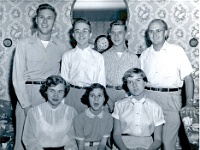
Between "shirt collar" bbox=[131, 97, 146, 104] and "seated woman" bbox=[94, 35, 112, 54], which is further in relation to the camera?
"seated woman" bbox=[94, 35, 112, 54]

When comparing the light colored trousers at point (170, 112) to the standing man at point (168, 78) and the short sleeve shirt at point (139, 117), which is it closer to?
the standing man at point (168, 78)

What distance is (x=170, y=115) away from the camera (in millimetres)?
2562

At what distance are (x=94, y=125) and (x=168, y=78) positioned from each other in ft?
2.62

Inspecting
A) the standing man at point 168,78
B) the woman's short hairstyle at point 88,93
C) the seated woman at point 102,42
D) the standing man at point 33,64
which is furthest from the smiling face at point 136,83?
the seated woman at point 102,42

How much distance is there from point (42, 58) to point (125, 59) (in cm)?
75

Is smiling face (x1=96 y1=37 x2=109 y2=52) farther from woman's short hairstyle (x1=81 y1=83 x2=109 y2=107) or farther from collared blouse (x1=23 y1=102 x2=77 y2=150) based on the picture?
collared blouse (x1=23 y1=102 x2=77 y2=150)

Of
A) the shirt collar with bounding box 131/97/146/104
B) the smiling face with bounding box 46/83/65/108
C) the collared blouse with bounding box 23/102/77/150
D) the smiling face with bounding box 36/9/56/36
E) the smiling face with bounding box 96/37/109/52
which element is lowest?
the collared blouse with bounding box 23/102/77/150

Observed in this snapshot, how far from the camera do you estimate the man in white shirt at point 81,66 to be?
8.11 feet

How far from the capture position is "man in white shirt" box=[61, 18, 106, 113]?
2471 millimetres

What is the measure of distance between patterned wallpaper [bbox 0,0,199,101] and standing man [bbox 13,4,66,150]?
1327 millimetres

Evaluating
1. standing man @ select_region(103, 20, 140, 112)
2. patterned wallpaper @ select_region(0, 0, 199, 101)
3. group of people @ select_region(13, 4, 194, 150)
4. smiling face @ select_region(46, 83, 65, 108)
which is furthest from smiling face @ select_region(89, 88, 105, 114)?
patterned wallpaper @ select_region(0, 0, 199, 101)

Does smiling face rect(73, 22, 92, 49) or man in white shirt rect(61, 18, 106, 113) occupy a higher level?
smiling face rect(73, 22, 92, 49)

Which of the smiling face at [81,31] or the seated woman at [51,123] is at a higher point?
the smiling face at [81,31]

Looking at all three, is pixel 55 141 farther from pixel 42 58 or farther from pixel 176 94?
pixel 176 94
